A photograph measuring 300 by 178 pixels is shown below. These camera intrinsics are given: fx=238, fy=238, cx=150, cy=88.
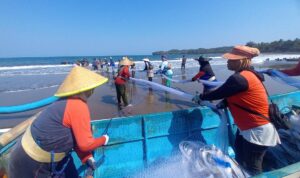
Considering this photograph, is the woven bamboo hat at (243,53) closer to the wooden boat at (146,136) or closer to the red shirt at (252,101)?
the red shirt at (252,101)

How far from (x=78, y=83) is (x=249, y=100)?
1823 mm

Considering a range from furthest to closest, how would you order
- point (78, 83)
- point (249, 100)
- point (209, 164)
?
point (209, 164), point (249, 100), point (78, 83)

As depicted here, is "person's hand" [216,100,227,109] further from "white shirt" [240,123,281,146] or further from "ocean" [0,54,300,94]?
"ocean" [0,54,300,94]

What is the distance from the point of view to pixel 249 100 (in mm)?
2637

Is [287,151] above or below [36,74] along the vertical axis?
above

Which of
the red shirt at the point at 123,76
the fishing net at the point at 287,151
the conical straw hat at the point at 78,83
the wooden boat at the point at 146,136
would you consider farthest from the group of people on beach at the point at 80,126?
the red shirt at the point at 123,76

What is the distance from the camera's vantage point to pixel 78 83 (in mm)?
2113

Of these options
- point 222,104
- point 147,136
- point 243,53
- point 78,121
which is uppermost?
point 243,53

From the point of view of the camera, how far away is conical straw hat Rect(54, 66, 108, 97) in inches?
81.7

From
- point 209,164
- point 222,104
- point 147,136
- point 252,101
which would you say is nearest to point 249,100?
point 252,101

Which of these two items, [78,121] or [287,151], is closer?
[78,121]

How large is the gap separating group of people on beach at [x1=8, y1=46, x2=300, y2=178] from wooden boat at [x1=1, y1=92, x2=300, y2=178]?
119 cm

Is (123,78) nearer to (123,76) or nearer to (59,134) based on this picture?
(123,76)

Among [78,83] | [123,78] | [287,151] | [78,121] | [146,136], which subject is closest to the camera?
[78,121]
